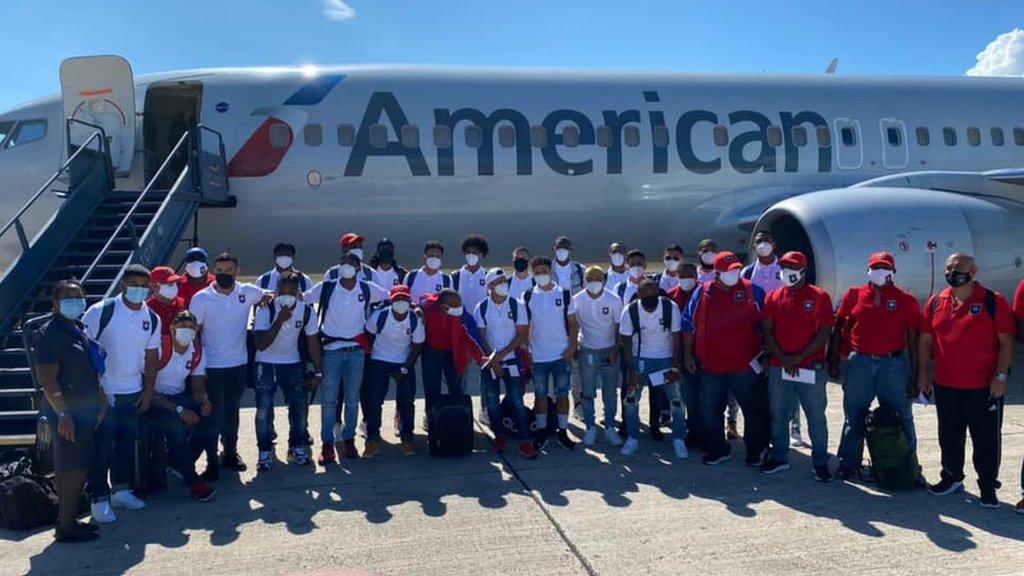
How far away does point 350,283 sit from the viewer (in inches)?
253

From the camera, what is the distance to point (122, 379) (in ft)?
17.0

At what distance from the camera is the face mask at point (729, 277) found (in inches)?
234

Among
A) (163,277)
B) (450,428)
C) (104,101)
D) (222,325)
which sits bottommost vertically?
(450,428)

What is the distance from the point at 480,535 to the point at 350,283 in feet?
8.28

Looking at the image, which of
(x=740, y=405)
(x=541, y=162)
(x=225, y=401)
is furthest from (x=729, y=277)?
(x=541, y=162)

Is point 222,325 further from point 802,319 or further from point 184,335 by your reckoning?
point 802,319

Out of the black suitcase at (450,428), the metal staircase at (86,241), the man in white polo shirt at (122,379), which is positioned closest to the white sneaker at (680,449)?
the black suitcase at (450,428)

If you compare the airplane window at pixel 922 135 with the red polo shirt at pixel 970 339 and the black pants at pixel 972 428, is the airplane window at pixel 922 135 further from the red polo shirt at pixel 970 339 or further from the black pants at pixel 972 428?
the black pants at pixel 972 428

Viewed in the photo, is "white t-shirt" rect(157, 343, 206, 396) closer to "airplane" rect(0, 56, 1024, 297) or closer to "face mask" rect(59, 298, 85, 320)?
"face mask" rect(59, 298, 85, 320)

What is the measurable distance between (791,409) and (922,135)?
28.6 ft

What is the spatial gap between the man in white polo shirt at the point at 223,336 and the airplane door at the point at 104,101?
15.3 ft

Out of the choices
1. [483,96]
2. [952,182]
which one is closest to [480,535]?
[483,96]

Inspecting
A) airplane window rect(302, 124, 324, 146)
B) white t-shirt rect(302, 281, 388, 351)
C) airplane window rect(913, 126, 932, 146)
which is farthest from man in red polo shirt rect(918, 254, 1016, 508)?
airplane window rect(913, 126, 932, 146)

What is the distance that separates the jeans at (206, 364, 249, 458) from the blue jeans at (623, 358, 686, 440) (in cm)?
304
